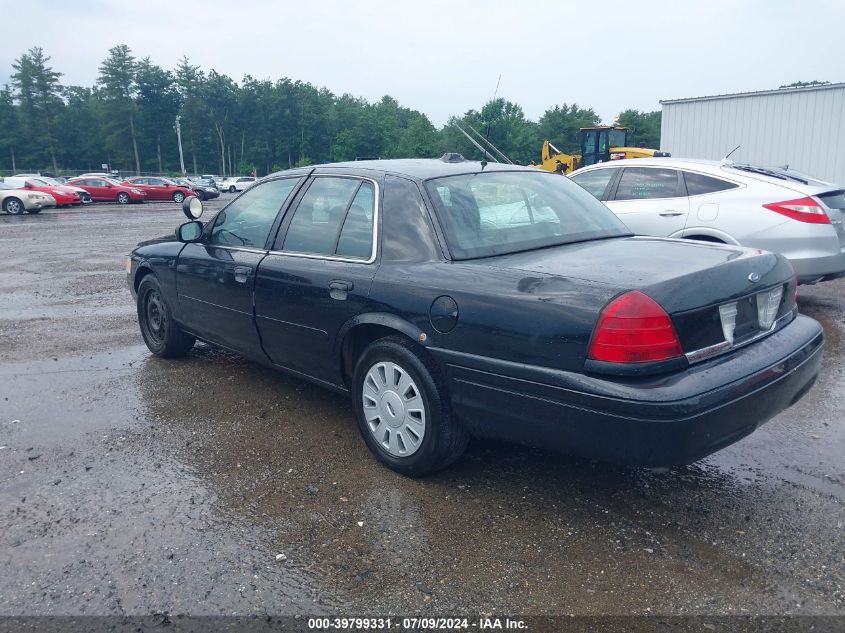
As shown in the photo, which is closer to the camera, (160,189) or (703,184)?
(703,184)

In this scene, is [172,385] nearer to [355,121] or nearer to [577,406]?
[577,406]

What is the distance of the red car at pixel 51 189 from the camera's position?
3180cm

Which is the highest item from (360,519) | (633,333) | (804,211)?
(804,211)

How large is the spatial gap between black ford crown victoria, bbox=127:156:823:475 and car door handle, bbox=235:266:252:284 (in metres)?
0.02

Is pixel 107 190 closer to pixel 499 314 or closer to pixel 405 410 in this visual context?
pixel 405 410

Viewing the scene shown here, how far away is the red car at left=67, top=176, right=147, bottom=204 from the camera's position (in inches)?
1469

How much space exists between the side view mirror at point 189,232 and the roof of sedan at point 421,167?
1.04 m

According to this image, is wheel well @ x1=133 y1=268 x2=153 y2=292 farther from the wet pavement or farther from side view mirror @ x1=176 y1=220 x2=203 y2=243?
the wet pavement

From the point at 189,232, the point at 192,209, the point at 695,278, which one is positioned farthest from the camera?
the point at 192,209

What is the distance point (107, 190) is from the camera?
37.6m

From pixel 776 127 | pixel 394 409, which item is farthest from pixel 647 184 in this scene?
pixel 776 127

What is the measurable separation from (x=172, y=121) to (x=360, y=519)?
108824 mm

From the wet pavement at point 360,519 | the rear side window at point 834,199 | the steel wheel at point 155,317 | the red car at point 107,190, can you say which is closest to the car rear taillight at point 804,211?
the rear side window at point 834,199

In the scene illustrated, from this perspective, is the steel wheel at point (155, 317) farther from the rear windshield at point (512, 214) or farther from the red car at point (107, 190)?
the red car at point (107, 190)
